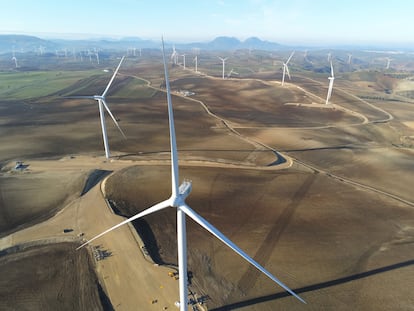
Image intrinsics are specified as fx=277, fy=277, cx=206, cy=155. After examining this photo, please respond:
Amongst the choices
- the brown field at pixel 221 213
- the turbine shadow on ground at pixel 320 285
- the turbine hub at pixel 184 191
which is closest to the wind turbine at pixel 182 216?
the turbine hub at pixel 184 191

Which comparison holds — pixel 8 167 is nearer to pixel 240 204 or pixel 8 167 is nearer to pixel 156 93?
pixel 240 204

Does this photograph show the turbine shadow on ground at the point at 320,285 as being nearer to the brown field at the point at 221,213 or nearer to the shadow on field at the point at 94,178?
the brown field at the point at 221,213

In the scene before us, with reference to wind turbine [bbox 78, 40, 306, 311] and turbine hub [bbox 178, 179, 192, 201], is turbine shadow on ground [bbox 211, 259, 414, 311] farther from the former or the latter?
turbine hub [bbox 178, 179, 192, 201]

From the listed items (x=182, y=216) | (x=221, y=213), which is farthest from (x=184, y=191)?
(x=221, y=213)

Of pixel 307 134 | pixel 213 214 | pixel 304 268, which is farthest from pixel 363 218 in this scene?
pixel 307 134

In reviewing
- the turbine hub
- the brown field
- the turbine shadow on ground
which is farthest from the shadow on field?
the turbine shadow on ground

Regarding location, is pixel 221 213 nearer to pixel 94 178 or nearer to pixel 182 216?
pixel 182 216
